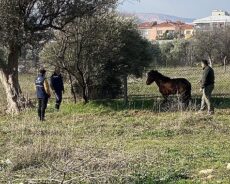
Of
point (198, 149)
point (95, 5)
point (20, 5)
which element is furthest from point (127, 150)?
point (95, 5)

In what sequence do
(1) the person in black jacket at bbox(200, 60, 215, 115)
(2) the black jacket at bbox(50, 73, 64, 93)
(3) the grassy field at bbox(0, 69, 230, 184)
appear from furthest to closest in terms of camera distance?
1. (2) the black jacket at bbox(50, 73, 64, 93)
2. (1) the person in black jacket at bbox(200, 60, 215, 115)
3. (3) the grassy field at bbox(0, 69, 230, 184)

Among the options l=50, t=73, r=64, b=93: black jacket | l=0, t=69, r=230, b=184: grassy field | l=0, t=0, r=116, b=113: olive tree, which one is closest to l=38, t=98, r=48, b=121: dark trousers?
l=0, t=69, r=230, b=184: grassy field

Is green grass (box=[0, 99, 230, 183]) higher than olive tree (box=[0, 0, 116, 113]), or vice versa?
olive tree (box=[0, 0, 116, 113])

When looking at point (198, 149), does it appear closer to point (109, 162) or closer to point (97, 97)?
point (109, 162)

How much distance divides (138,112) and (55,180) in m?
11.6

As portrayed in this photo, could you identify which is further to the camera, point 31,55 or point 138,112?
point 31,55

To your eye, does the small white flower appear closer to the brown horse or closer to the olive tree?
the olive tree

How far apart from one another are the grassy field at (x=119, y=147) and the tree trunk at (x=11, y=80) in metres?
1.62

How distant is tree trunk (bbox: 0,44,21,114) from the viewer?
70.7 feet

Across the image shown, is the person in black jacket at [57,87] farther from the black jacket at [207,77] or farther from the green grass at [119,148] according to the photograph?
the black jacket at [207,77]

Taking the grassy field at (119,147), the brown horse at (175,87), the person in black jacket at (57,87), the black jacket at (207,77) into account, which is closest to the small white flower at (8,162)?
the grassy field at (119,147)

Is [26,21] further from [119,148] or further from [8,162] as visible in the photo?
[8,162]

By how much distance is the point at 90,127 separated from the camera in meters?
15.1

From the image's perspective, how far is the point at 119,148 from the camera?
11484 mm
